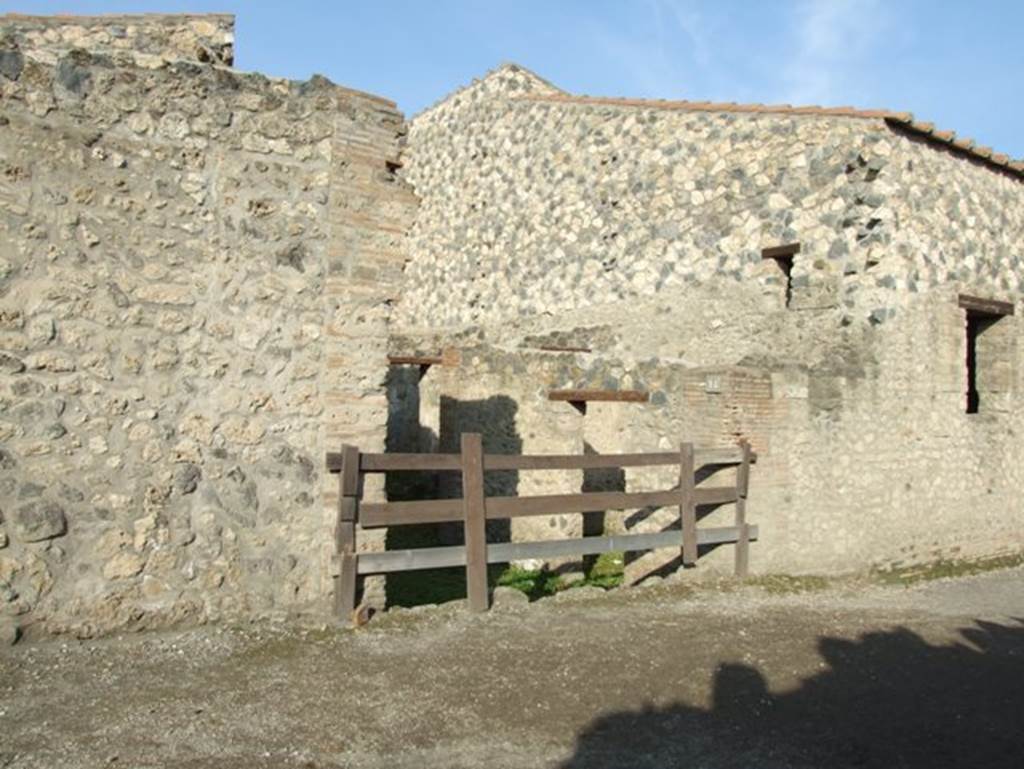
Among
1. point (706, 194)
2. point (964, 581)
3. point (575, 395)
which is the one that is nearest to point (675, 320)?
Result: point (706, 194)

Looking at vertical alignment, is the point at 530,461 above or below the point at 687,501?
above

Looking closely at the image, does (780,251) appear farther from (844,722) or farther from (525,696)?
(525,696)

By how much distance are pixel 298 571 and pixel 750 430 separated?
4392 millimetres

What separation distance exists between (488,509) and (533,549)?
21.4 inches

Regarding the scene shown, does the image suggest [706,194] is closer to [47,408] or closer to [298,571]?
[298,571]

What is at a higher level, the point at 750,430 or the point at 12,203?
the point at 12,203

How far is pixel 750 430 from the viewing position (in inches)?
317

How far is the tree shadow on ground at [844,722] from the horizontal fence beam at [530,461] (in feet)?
6.87

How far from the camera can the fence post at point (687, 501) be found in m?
7.49

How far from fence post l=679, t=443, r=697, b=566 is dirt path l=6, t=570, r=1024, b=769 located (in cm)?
112

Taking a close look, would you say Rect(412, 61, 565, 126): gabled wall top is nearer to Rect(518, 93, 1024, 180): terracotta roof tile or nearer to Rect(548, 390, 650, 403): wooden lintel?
Rect(518, 93, 1024, 180): terracotta roof tile

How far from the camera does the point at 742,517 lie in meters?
7.89

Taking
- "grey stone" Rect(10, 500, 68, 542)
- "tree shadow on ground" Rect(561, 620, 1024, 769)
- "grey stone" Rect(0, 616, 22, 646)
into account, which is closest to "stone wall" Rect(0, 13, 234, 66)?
"grey stone" Rect(10, 500, 68, 542)

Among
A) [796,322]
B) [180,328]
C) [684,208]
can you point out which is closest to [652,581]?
[796,322]
